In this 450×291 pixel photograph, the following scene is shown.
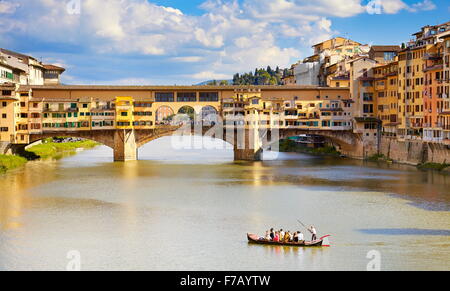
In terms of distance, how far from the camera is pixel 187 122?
56.8 metres

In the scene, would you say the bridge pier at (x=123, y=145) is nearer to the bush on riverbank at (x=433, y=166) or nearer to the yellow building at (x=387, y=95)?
the yellow building at (x=387, y=95)

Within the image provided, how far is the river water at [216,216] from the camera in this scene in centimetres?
2197

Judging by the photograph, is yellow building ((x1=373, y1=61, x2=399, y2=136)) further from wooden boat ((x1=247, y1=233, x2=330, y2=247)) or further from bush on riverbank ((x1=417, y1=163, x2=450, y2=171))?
wooden boat ((x1=247, y1=233, x2=330, y2=247))

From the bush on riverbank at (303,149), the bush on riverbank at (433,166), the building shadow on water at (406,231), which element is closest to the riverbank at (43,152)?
the bush on riverbank at (303,149)

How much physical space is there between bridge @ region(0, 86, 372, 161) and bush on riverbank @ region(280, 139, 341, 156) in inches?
127

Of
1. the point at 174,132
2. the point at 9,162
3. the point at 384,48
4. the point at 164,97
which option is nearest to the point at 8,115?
the point at 9,162

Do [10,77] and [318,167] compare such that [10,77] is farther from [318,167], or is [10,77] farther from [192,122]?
[318,167]

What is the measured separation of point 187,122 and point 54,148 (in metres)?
15.9

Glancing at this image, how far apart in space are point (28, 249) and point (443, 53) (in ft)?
103

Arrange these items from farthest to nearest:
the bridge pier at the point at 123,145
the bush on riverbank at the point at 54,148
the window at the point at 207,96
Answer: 1. the bush on riverbank at the point at 54,148
2. the window at the point at 207,96
3. the bridge pier at the point at 123,145

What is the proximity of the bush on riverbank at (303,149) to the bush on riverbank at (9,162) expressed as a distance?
26725 millimetres

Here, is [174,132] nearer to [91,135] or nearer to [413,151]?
[91,135]

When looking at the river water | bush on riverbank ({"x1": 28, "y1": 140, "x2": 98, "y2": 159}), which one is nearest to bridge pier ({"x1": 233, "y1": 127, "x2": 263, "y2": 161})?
the river water
